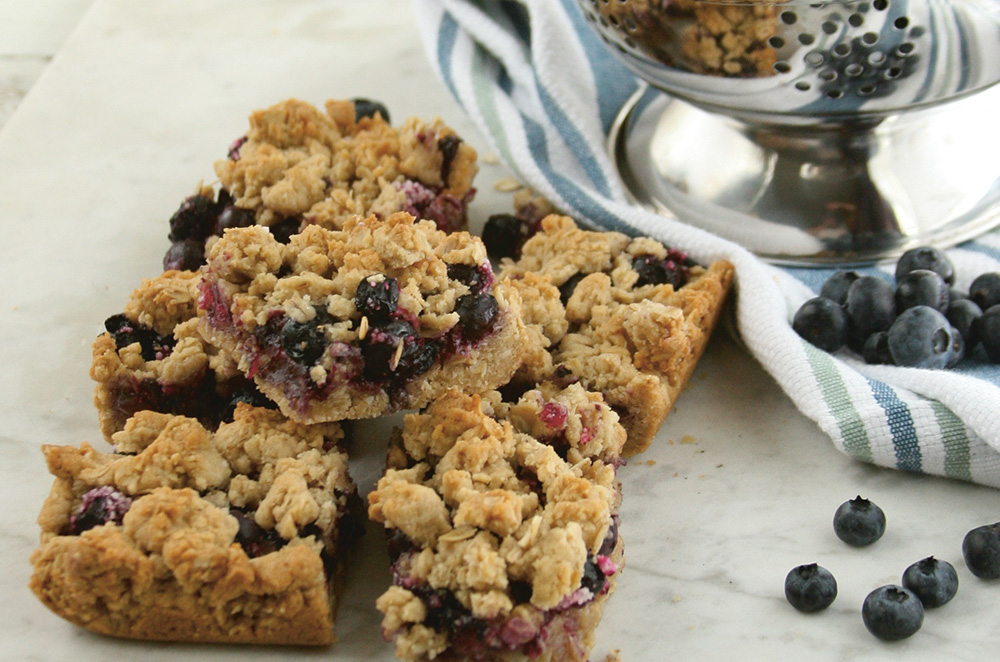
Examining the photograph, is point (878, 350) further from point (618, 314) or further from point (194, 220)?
point (194, 220)

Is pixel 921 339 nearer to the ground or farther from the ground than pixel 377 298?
nearer to the ground

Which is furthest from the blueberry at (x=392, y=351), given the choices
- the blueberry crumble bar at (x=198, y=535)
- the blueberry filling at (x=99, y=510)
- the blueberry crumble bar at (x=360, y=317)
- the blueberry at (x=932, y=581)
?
the blueberry at (x=932, y=581)

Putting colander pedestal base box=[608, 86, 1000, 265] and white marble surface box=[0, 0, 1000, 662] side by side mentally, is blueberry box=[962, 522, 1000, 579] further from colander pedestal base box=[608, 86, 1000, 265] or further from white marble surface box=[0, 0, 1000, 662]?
colander pedestal base box=[608, 86, 1000, 265]

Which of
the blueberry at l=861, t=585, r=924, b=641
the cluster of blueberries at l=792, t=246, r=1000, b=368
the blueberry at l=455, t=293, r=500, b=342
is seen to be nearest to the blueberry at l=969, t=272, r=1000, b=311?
the cluster of blueberries at l=792, t=246, r=1000, b=368

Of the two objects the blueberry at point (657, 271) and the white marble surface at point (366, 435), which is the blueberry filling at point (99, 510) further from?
the blueberry at point (657, 271)

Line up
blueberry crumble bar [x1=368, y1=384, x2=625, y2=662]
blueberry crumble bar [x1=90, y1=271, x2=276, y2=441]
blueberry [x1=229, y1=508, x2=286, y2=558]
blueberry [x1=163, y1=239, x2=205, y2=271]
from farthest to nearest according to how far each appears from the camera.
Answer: blueberry [x1=163, y1=239, x2=205, y2=271] → blueberry crumble bar [x1=90, y1=271, x2=276, y2=441] → blueberry [x1=229, y1=508, x2=286, y2=558] → blueberry crumble bar [x1=368, y1=384, x2=625, y2=662]

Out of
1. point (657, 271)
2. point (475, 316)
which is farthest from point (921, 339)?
point (475, 316)
